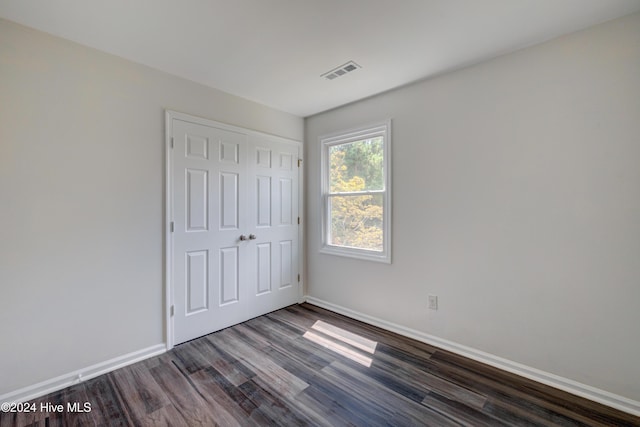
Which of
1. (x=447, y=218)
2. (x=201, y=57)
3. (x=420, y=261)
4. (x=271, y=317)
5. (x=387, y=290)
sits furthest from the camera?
(x=271, y=317)

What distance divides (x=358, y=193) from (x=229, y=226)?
1.48m

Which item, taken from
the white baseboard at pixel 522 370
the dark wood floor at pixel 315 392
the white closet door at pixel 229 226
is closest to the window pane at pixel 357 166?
the white closet door at pixel 229 226

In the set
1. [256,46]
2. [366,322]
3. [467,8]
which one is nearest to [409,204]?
[366,322]

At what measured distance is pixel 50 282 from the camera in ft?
6.33

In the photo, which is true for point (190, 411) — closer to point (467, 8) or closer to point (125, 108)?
point (125, 108)

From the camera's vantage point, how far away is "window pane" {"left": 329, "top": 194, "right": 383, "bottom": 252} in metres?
3.01

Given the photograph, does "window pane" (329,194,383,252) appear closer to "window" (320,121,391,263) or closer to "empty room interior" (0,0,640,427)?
"window" (320,121,391,263)

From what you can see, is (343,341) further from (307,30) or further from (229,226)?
(307,30)

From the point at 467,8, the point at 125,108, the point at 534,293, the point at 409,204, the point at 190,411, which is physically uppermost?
the point at 467,8

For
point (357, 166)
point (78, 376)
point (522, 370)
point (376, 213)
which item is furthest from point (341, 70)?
point (78, 376)

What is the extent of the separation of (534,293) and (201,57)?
3.21 m

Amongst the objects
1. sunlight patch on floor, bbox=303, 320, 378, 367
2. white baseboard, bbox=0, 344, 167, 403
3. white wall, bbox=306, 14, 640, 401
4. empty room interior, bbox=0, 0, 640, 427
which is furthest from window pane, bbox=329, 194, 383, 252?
white baseboard, bbox=0, 344, 167, 403

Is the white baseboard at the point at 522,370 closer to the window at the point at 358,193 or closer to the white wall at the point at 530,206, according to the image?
the white wall at the point at 530,206

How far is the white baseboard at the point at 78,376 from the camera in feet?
5.93
